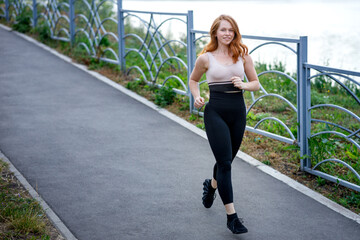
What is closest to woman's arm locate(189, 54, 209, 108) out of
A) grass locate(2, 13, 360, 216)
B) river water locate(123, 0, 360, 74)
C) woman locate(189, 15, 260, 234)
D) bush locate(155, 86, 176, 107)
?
woman locate(189, 15, 260, 234)

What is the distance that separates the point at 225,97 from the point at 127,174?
1930 mm

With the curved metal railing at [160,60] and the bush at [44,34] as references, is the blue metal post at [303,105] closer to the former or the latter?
the curved metal railing at [160,60]

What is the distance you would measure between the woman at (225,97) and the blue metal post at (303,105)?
142cm

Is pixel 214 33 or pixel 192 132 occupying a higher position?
pixel 214 33

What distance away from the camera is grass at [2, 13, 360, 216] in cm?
613

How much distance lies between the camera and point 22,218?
15.1 ft

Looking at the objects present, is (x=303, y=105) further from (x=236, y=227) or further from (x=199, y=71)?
(x=236, y=227)

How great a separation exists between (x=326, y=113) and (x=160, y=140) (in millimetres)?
2847

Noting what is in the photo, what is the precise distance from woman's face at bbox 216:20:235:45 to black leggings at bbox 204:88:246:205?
46 cm

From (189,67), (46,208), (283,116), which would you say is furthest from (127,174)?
(283,116)

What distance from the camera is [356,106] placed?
29.3 feet

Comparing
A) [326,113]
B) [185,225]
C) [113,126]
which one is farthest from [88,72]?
[185,225]

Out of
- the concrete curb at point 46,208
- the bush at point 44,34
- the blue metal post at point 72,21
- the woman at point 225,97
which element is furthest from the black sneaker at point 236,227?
the bush at point 44,34

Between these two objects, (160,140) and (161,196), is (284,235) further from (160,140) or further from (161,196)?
(160,140)
